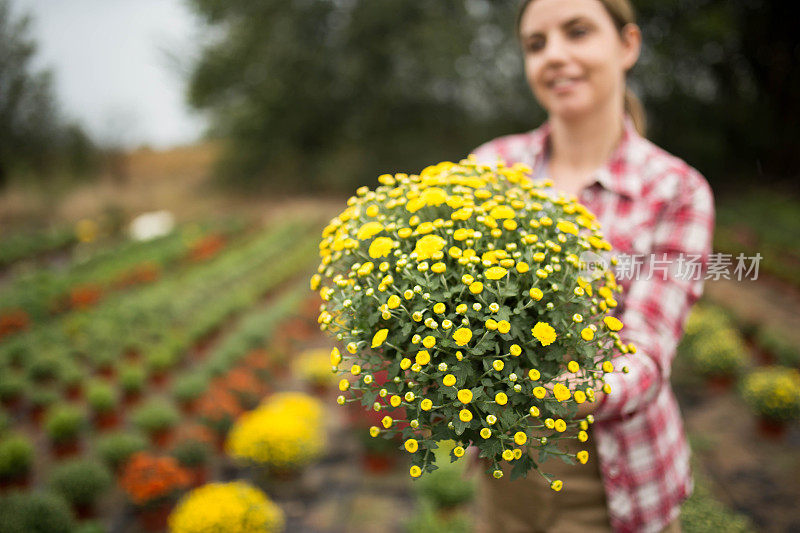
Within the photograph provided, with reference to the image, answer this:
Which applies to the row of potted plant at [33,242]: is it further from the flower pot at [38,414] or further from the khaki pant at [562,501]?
the khaki pant at [562,501]

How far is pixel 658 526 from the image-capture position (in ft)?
5.19

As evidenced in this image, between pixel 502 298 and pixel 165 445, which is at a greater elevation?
pixel 502 298

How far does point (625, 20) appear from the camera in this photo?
5.53 feet

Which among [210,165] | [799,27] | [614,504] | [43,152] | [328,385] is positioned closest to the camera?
[614,504]

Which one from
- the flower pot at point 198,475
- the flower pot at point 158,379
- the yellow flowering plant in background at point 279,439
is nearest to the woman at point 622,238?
the yellow flowering plant in background at point 279,439

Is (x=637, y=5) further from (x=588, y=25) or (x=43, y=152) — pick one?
(x=43, y=152)

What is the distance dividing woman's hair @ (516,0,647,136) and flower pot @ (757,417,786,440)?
3.86 metres

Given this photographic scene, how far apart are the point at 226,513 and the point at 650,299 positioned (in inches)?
109

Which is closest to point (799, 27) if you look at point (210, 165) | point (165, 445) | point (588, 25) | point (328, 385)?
point (328, 385)

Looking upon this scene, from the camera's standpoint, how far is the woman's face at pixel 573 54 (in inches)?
62.2

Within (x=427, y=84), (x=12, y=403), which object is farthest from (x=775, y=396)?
(x=427, y=84)

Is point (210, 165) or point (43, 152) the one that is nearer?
point (43, 152)

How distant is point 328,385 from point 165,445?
1.64 metres

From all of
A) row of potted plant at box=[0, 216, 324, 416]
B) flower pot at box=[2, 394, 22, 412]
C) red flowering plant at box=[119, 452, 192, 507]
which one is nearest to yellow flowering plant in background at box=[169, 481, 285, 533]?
red flowering plant at box=[119, 452, 192, 507]
